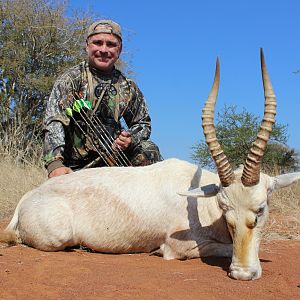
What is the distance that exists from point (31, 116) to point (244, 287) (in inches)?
524

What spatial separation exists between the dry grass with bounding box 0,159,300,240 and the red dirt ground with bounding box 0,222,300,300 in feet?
5.28

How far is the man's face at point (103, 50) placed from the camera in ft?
23.5

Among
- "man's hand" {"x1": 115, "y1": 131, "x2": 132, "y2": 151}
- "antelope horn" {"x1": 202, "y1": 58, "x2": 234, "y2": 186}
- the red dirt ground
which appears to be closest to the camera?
the red dirt ground

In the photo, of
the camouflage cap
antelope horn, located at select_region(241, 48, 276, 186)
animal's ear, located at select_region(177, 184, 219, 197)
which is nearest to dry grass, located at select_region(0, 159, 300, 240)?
animal's ear, located at select_region(177, 184, 219, 197)

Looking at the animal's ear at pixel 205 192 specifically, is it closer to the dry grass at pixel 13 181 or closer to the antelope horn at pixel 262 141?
the antelope horn at pixel 262 141

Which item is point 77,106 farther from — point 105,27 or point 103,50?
point 105,27

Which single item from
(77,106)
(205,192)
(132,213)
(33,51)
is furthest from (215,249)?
(33,51)

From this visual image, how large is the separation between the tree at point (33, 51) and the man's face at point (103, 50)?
8835 millimetres

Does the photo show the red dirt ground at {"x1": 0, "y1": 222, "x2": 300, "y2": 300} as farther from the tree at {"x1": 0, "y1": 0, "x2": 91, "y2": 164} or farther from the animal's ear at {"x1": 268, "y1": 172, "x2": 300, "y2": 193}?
the tree at {"x1": 0, "y1": 0, "x2": 91, "y2": 164}

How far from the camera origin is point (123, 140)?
22.5 ft

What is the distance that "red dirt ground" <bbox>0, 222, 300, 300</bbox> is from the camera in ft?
11.6

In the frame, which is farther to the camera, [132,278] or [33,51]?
[33,51]

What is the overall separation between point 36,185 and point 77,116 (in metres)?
2.41

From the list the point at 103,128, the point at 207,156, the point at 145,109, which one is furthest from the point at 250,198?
the point at 207,156
